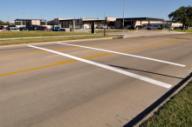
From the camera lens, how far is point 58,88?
6.87m

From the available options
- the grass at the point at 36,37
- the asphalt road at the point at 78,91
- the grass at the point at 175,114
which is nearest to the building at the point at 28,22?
the grass at the point at 36,37

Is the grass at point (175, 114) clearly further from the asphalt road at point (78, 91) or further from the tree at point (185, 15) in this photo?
the tree at point (185, 15)

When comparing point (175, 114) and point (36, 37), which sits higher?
point (36, 37)

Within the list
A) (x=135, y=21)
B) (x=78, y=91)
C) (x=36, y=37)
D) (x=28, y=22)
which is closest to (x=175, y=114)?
(x=78, y=91)

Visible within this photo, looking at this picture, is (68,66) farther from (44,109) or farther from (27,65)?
(44,109)

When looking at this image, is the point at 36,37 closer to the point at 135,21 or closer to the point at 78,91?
the point at 78,91

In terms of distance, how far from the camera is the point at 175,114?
15.5 feet

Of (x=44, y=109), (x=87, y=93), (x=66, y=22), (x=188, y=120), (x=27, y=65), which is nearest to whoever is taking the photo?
(x=188, y=120)

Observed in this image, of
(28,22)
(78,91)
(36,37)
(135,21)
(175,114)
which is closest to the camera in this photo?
(175,114)

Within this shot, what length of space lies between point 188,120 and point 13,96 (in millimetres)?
4215

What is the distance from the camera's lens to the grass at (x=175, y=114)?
14.0 feet

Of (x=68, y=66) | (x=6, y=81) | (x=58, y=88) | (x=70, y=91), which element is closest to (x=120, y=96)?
(x=70, y=91)

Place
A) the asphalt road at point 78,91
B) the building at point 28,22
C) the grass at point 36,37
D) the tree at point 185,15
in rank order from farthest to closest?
the building at point 28,22 < the tree at point 185,15 < the grass at point 36,37 < the asphalt road at point 78,91

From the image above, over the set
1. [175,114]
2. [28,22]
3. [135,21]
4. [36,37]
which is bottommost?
[175,114]
